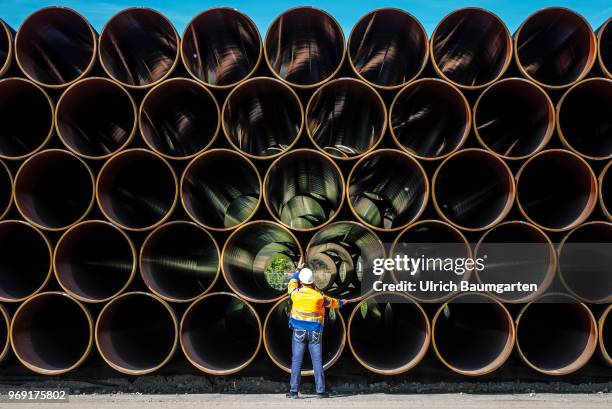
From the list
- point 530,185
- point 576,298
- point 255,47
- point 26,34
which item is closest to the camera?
point 576,298

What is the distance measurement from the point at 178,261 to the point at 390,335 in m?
2.50

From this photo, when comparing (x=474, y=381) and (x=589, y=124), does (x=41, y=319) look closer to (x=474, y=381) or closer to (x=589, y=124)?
(x=474, y=381)

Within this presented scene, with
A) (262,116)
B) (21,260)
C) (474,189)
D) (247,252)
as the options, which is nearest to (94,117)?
(21,260)

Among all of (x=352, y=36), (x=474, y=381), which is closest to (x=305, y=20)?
(x=352, y=36)

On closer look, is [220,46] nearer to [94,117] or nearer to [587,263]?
[94,117]

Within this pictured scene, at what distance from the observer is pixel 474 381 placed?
462cm

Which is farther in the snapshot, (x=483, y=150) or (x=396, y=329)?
(x=396, y=329)

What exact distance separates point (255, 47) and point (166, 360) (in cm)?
323

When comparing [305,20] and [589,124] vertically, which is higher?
[305,20]

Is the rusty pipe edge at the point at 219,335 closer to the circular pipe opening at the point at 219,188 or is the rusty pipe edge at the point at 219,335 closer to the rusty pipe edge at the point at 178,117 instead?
the circular pipe opening at the point at 219,188

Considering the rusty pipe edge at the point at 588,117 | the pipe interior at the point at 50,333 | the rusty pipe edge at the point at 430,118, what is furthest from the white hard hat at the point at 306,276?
the rusty pipe edge at the point at 588,117

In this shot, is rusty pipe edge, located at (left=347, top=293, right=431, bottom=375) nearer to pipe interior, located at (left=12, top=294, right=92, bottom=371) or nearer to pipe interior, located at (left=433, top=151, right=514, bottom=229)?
pipe interior, located at (left=433, top=151, right=514, bottom=229)

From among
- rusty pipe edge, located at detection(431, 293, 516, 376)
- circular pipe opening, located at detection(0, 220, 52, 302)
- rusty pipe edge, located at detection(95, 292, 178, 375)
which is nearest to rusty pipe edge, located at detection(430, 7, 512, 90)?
rusty pipe edge, located at detection(431, 293, 516, 376)

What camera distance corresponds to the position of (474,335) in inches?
204
